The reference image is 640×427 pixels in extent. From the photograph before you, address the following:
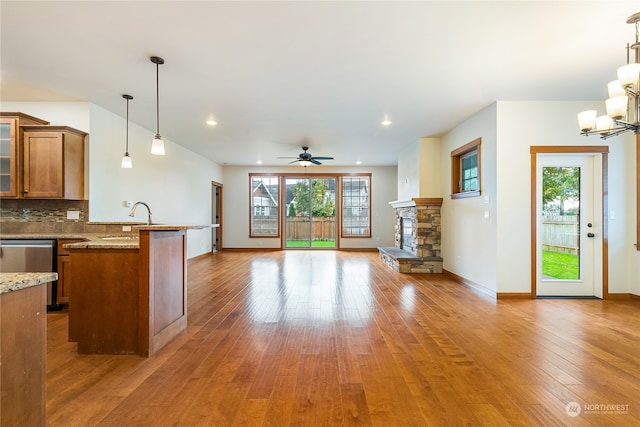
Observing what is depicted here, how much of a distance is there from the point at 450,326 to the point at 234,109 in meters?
4.11

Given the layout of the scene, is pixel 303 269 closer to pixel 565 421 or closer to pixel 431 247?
pixel 431 247

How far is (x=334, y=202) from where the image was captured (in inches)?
402

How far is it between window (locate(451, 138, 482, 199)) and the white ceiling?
0.59 metres

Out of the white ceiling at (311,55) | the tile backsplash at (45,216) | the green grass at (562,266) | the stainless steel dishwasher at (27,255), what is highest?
the white ceiling at (311,55)

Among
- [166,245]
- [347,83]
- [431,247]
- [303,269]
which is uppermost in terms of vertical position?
[347,83]

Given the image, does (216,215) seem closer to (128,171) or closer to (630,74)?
(128,171)

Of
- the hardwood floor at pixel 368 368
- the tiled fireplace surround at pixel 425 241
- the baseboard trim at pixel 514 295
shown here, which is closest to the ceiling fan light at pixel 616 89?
the hardwood floor at pixel 368 368

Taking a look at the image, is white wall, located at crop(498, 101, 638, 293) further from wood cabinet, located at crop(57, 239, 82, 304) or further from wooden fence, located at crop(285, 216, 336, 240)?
wooden fence, located at crop(285, 216, 336, 240)

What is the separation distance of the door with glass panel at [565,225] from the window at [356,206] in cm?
576

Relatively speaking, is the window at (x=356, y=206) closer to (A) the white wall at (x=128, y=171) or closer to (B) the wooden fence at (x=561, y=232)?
(A) the white wall at (x=128, y=171)

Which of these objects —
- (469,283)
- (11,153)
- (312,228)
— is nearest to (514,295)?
(469,283)

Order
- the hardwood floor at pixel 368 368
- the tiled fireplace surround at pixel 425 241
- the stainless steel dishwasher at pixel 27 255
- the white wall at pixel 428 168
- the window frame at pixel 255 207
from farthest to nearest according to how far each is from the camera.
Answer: the window frame at pixel 255 207, the white wall at pixel 428 168, the tiled fireplace surround at pixel 425 241, the stainless steel dishwasher at pixel 27 255, the hardwood floor at pixel 368 368

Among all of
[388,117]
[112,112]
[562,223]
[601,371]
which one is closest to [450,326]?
[601,371]

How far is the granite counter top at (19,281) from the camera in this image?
1113 millimetres
